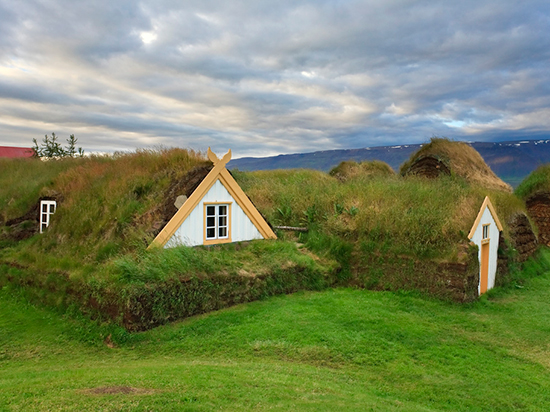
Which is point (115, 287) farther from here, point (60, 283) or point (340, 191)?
point (340, 191)

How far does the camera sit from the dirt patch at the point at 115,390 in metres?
5.39

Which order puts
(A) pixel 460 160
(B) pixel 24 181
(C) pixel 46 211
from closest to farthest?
(C) pixel 46 211 < (B) pixel 24 181 < (A) pixel 460 160

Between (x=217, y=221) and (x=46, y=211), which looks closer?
(x=217, y=221)

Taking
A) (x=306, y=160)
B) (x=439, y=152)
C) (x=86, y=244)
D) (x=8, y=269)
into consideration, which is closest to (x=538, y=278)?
(x=439, y=152)

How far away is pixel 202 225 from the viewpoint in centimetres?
1114

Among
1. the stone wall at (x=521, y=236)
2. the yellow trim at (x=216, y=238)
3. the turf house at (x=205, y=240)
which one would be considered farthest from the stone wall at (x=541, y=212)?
the yellow trim at (x=216, y=238)

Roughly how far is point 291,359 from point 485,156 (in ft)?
461

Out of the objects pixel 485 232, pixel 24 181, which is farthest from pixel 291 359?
pixel 24 181

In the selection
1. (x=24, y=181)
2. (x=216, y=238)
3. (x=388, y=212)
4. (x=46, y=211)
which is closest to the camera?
(x=216, y=238)

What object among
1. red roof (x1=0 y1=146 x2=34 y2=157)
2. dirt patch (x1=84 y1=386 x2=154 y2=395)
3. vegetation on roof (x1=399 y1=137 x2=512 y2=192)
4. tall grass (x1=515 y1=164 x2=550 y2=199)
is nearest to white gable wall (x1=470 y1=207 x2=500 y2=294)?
vegetation on roof (x1=399 y1=137 x2=512 y2=192)

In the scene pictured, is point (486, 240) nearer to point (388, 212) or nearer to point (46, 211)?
point (388, 212)

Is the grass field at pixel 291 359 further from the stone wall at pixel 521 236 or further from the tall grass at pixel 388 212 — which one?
the stone wall at pixel 521 236

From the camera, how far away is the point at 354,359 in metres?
7.62

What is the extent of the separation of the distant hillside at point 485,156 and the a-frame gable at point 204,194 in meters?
90.1
